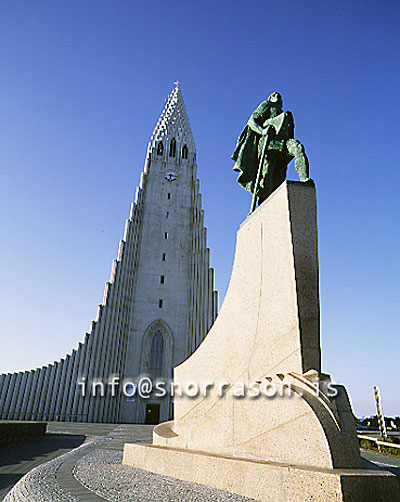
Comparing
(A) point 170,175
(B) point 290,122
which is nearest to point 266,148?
(B) point 290,122

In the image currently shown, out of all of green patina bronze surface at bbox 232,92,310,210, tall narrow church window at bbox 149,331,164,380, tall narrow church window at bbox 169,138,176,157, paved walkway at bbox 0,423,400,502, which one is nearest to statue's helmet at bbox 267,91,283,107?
green patina bronze surface at bbox 232,92,310,210

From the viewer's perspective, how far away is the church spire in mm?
34531

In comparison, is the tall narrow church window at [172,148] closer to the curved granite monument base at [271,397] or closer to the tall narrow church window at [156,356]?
the tall narrow church window at [156,356]

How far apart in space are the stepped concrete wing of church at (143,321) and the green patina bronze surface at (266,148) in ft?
68.8

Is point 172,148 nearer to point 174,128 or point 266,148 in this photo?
point 174,128

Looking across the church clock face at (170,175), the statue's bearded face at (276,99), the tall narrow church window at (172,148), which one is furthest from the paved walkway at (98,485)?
the tall narrow church window at (172,148)

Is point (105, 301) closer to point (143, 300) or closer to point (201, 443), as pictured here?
point (143, 300)

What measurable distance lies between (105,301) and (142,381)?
6133 millimetres

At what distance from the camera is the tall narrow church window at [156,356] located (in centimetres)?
2628

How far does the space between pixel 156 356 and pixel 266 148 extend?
22.9m

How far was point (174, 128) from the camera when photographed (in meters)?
35.7

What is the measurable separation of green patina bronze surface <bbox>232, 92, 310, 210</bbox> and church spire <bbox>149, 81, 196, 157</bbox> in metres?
28.4

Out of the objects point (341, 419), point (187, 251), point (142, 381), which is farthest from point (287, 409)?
point (187, 251)

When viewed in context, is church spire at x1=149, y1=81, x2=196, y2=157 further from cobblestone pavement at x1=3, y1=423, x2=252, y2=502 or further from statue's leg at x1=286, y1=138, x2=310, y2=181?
cobblestone pavement at x1=3, y1=423, x2=252, y2=502
